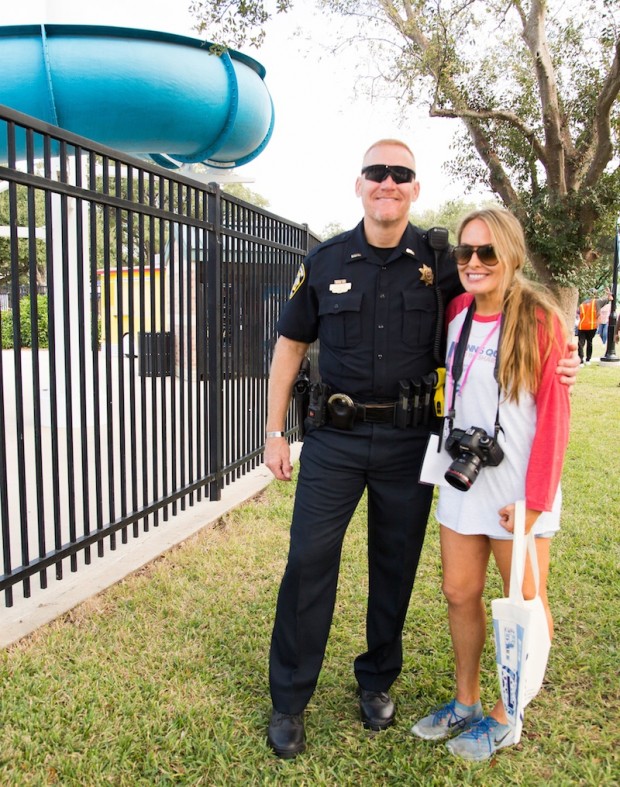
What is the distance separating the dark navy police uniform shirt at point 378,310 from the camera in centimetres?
257

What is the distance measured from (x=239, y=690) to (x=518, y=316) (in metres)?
1.95

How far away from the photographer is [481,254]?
7.49 ft

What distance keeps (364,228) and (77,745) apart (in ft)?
7.35

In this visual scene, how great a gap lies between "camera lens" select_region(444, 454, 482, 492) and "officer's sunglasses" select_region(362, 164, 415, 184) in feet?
3.52

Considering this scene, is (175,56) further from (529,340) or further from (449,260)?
(529,340)

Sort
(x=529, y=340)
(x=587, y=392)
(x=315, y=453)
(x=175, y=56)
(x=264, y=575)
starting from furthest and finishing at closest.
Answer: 1. (x=587, y=392)
2. (x=175, y=56)
3. (x=264, y=575)
4. (x=315, y=453)
5. (x=529, y=340)

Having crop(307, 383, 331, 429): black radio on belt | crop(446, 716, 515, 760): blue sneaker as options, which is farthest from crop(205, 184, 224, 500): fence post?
crop(446, 716, 515, 760): blue sneaker

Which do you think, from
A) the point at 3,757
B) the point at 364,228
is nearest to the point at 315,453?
the point at 364,228

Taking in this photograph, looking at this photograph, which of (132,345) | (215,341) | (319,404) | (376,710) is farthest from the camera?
(215,341)

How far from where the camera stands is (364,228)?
265cm

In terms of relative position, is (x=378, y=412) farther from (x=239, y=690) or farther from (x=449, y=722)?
(x=239, y=690)

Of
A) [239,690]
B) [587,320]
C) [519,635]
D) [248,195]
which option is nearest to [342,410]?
[519,635]

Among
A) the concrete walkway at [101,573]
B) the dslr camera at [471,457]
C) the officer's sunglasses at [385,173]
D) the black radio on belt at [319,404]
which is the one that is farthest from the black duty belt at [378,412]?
the concrete walkway at [101,573]

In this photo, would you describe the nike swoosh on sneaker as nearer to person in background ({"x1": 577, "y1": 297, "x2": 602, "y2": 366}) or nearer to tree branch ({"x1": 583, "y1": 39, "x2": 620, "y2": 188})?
tree branch ({"x1": 583, "y1": 39, "x2": 620, "y2": 188})
